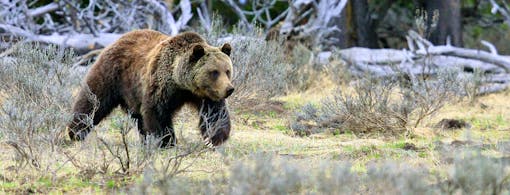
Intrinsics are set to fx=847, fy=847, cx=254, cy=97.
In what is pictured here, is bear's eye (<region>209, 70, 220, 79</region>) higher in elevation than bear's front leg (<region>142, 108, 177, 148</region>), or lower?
higher

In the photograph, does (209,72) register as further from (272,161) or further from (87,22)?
(87,22)

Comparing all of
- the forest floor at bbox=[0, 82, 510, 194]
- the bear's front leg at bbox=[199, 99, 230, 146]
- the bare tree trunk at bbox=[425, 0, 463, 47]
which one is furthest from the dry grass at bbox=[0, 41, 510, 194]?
the bare tree trunk at bbox=[425, 0, 463, 47]

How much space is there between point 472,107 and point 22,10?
7.71 metres

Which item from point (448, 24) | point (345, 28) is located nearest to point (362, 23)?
point (345, 28)

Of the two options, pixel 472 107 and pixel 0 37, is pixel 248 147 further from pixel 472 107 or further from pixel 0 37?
pixel 0 37

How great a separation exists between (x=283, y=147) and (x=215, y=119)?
0.78m

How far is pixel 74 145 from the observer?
7.93m

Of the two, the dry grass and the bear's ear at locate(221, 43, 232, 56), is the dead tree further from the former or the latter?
the bear's ear at locate(221, 43, 232, 56)

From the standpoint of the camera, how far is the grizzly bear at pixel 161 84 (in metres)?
7.59

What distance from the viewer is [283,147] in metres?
8.13

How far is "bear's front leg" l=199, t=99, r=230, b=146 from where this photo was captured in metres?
7.60

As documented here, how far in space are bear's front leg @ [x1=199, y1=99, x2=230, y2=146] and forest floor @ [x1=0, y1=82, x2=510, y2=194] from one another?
0.13 meters

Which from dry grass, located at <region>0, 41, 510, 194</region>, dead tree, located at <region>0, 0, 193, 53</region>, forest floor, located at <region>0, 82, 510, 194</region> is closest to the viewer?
dry grass, located at <region>0, 41, 510, 194</region>

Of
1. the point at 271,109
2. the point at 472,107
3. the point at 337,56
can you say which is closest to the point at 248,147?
the point at 271,109
